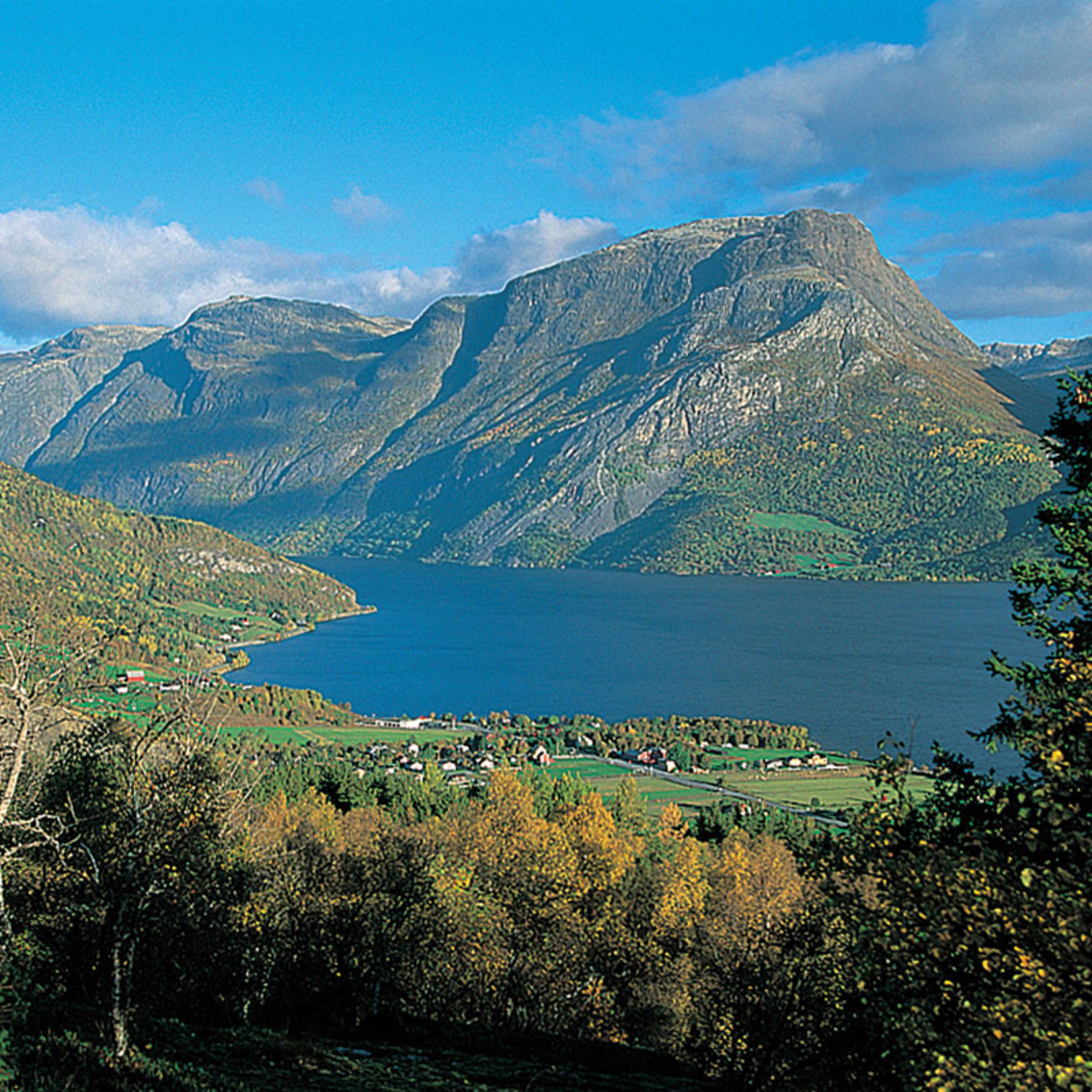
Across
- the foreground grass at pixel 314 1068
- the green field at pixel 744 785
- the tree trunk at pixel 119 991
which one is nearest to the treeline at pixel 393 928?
the tree trunk at pixel 119 991

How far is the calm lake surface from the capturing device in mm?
111500

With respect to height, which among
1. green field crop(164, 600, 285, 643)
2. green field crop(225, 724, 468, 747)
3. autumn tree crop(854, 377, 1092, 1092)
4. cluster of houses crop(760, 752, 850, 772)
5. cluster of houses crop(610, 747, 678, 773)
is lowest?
green field crop(225, 724, 468, 747)

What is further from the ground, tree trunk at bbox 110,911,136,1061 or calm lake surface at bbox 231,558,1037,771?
calm lake surface at bbox 231,558,1037,771

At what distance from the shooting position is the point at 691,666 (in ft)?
460

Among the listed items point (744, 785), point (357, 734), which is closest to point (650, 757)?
point (744, 785)

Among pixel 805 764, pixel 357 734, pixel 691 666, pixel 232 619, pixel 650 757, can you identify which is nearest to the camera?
pixel 805 764

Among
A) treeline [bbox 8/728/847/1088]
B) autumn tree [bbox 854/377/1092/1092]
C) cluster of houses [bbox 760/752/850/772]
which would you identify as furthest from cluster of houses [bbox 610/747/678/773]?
autumn tree [bbox 854/377/1092/1092]

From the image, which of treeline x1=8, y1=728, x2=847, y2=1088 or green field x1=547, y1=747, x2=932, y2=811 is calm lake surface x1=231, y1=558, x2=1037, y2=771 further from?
treeline x1=8, y1=728, x2=847, y2=1088

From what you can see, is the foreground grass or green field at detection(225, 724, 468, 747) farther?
green field at detection(225, 724, 468, 747)

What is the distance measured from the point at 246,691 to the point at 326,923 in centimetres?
9480

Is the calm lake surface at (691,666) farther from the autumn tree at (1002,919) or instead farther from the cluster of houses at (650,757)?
the autumn tree at (1002,919)

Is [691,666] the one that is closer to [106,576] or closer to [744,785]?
[744,785]

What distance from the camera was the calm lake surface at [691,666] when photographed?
111500 mm

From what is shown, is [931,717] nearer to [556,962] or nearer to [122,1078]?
[556,962]
